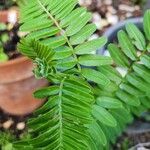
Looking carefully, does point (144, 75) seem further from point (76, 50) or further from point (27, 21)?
point (27, 21)

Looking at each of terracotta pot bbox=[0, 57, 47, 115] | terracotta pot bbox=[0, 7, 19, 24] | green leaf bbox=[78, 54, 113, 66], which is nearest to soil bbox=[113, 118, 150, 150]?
terracotta pot bbox=[0, 57, 47, 115]

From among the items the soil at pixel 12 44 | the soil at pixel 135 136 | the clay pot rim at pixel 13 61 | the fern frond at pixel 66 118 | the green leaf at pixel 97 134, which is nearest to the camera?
the fern frond at pixel 66 118

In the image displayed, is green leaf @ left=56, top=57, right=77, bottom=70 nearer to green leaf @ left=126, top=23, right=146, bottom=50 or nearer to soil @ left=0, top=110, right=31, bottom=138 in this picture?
green leaf @ left=126, top=23, right=146, bottom=50

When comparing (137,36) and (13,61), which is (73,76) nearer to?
(137,36)

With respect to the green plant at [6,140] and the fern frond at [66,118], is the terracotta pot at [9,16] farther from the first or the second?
the fern frond at [66,118]

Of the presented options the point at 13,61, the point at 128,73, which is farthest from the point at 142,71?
the point at 13,61

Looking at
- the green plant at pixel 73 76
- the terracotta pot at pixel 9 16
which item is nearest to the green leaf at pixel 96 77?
the green plant at pixel 73 76

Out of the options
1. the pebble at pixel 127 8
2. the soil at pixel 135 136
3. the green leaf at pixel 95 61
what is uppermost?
the pebble at pixel 127 8

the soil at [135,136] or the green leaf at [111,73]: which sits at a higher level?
the soil at [135,136]
